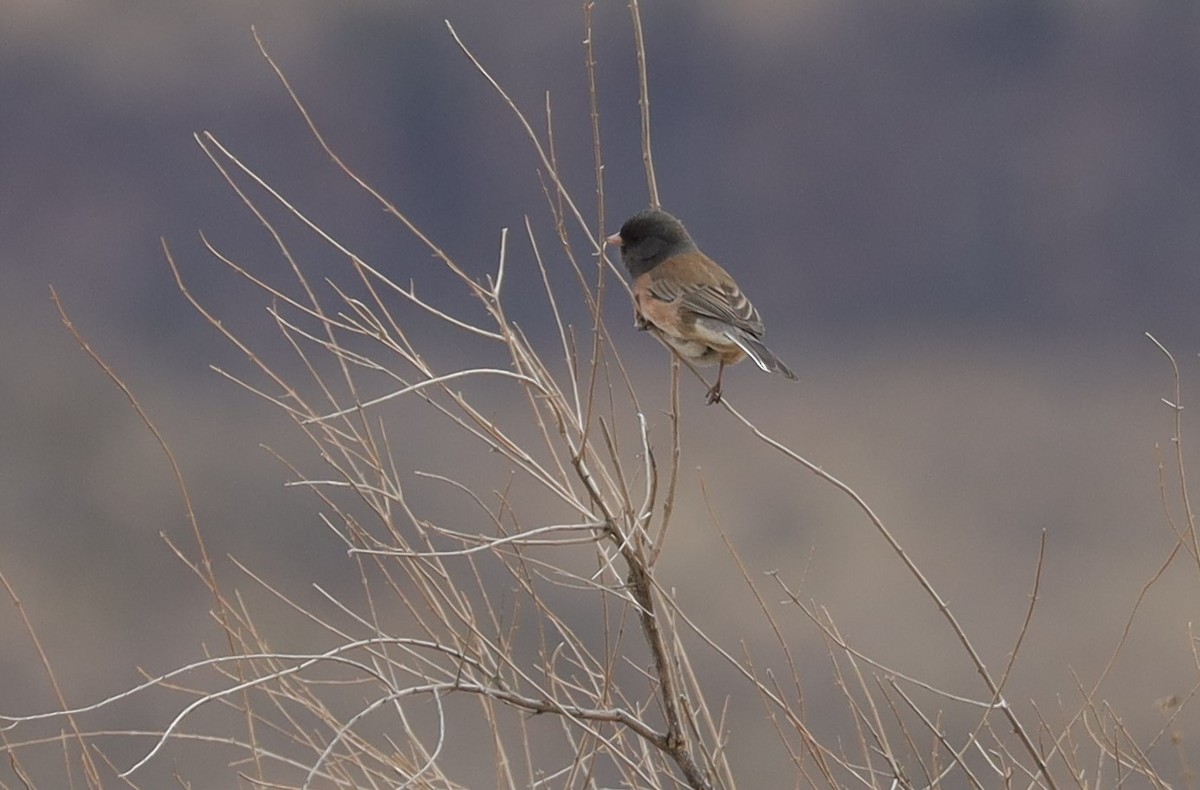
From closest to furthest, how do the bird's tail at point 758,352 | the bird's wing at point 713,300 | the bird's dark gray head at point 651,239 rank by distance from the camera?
the bird's tail at point 758,352
the bird's wing at point 713,300
the bird's dark gray head at point 651,239

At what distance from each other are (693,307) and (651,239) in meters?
0.44

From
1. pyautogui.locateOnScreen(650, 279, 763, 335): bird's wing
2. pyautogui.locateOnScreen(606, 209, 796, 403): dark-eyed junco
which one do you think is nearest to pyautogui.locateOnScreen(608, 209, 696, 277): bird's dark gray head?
pyautogui.locateOnScreen(606, 209, 796, 403): dark-eyed junco

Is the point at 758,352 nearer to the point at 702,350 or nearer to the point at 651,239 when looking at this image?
the point at 702,350

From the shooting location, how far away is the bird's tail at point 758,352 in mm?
2809

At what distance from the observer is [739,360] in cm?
304

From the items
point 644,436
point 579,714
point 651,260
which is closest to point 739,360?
point 651,260

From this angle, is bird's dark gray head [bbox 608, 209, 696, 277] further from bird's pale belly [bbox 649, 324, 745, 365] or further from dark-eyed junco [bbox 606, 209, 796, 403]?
bird's pale belly [bbox 649, 324, 745, 365]

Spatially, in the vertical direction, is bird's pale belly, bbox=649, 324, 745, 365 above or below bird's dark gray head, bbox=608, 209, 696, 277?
below

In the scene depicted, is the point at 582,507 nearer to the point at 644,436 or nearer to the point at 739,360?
the point at 644,436

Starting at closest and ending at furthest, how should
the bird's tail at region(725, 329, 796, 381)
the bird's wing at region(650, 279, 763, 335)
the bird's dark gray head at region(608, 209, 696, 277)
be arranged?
the bird's tail at region(725, 329, 796, 381)
the bird's wing at region(650, 279, 763, 335)
the bird's dark gray head at region(608, 209, 696, 277)

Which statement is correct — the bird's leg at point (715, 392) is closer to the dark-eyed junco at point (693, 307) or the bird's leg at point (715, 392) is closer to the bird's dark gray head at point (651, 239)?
the dark-eyed junco at point (693, 307)

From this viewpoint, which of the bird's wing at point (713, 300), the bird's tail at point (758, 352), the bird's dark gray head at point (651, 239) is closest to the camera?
the bird's tail at point (758, 352)

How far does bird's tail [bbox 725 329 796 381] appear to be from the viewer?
111 inches

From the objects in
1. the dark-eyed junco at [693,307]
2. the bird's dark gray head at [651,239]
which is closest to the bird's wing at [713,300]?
the dark-eyed junco at [693,307]
